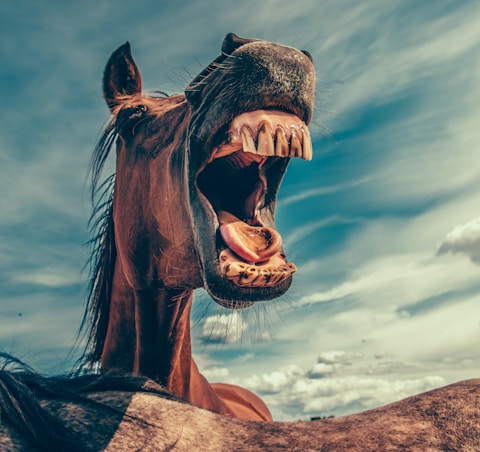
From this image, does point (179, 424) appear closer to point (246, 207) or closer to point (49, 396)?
point (49, 396)

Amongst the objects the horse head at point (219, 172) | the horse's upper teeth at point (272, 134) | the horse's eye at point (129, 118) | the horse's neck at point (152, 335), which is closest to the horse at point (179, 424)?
the horse head at point (219, 172)

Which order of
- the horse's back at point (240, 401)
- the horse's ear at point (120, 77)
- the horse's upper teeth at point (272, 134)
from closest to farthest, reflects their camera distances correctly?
the horse's upper teeth at point (272, 134)
the horse's ear at point (120, 77)
the horse's back at point (240, 401)

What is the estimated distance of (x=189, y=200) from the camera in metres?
2.82

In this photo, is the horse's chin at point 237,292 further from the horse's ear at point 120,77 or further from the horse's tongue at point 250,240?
the horse's ear at point 120,77

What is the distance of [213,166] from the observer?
3.02 m

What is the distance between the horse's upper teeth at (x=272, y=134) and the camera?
2.36 metres

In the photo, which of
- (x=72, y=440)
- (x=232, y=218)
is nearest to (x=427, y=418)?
(x=72, y=440)

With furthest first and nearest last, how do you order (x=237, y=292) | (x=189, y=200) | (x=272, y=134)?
(x=189, y=200) → (x=237, y=292) → (x=272, y=134)

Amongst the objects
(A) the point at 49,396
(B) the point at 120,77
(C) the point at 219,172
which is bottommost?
(A) the point at 49,396

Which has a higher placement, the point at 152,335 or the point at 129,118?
the point at 129,118

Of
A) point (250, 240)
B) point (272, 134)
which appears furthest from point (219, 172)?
point (272, 134)

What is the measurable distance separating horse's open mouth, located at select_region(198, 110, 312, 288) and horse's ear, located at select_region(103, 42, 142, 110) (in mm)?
1387

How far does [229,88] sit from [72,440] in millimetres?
1648

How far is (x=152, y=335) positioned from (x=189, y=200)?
1295mm
